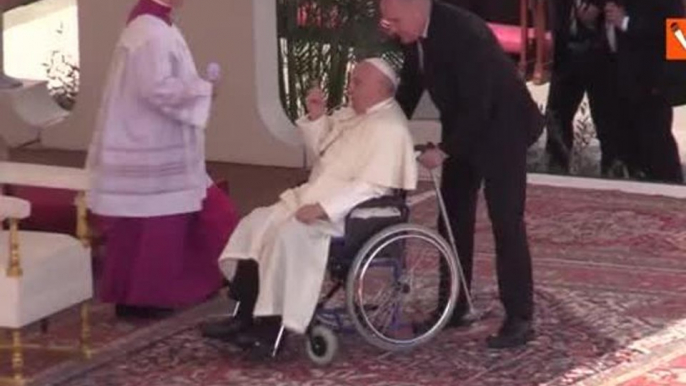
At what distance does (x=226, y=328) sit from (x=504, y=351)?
1.07m

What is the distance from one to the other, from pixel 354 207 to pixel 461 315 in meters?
0.83

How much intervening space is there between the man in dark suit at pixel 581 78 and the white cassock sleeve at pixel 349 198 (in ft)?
11.2

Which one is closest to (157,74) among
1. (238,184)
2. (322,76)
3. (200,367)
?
(200,367)

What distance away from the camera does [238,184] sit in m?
10.7

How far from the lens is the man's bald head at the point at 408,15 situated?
723 centimetres

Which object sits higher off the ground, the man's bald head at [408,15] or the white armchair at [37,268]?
the man's bald head at [408,15]

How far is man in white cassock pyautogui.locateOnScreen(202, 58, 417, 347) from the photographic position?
283 inches

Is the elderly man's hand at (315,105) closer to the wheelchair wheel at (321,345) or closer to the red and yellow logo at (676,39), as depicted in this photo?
the wheelchair wheel at (321,345)

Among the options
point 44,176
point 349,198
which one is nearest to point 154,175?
point 44,176

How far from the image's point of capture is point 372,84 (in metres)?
7.35

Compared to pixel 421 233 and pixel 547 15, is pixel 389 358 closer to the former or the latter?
pixel 421 233

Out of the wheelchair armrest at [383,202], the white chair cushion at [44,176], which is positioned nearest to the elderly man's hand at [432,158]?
the wheelchair armrest at [383,202]

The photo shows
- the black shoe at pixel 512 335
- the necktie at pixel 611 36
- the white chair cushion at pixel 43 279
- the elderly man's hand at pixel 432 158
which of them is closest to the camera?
the white chair cushion at pixel 43 279

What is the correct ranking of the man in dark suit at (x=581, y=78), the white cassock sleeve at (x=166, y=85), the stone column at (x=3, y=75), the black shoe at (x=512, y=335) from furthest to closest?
the stone column at (x=3, y=75) → the man in dark suit at (x=581, y=78) → the white cassock sleeve at (x=166, y=85) → the black shoe at (x=512, y=335)
